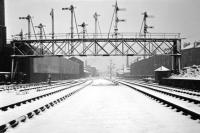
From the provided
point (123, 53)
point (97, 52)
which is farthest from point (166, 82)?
point (97, 52)

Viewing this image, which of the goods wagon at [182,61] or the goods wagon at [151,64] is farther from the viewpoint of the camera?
the goods wagon at [151,64]

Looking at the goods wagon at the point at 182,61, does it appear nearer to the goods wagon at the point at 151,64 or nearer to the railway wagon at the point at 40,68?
the goods wagon at the point at 151,64

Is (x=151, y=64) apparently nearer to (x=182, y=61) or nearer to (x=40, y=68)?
(x=182, y=61)

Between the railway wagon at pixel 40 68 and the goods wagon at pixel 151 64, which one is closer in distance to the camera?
the railway wagon at pixel 40 68

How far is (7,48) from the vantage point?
3825 cm

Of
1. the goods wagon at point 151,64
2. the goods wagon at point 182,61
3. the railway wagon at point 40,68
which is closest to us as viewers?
the railway wagon at point 40,68

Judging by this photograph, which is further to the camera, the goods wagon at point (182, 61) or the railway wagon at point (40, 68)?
the goods wagon at point (182, 61)

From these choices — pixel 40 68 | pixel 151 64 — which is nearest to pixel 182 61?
pixel 151 64

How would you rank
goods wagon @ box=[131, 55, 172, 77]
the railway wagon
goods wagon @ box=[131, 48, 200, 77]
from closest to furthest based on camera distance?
the railway wagon < goods wagon @ box=[131, 48, 200, 77] < goods wagon @ box=[131, 55, 172, 77]

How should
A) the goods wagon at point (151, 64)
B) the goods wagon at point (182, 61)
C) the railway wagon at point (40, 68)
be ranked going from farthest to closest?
the goods wagon at point (151, 64) < the goods wagon at point (182, 61) < the railway wagon at point (40, 68)

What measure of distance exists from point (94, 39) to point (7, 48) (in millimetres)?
12178

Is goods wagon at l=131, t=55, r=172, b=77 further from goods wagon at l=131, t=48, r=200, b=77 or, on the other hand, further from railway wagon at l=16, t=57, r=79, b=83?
railway wagon at l=16, t=57, r=79, b=83

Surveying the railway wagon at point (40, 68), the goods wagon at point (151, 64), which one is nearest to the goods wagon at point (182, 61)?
the goods wagon at point (151, 64)

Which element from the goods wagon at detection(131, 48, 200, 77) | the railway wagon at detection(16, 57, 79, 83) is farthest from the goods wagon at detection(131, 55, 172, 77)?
the railway wagon at detection(16, 57, 79, 83)
